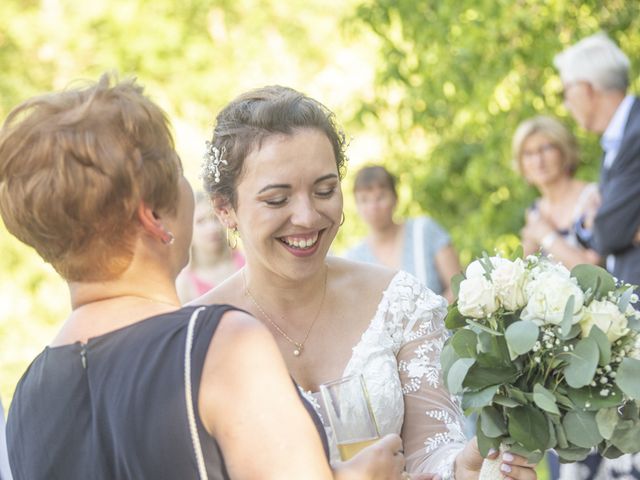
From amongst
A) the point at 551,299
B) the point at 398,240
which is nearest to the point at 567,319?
the point at 551,299

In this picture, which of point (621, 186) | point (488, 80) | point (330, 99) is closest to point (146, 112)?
point (621, 186)

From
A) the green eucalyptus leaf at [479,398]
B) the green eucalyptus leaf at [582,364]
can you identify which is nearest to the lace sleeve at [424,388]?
the green eucalyptus leaf at [479,398]

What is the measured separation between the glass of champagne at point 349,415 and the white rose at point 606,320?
1.99 feet

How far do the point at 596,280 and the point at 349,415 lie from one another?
2.60 feet

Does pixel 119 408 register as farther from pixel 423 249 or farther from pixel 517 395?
pixel 423 249

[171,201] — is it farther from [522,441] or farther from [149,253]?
[522,441]

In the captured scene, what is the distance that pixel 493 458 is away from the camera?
2.97 m

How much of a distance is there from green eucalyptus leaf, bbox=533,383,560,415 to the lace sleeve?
20.2 inches

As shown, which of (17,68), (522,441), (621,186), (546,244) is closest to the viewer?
(522,441)

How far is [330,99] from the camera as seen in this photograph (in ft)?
43.0

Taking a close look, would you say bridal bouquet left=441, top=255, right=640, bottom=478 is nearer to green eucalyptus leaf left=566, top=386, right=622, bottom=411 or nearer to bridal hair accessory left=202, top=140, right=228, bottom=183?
green eucalyptus leaf left=566, top=386, right=622, bottom=411

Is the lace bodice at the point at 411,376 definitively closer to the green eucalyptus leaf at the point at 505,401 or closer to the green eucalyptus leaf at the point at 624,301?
the green eucalyptus leaf at the point at 505,401

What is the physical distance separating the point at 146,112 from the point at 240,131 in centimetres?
126

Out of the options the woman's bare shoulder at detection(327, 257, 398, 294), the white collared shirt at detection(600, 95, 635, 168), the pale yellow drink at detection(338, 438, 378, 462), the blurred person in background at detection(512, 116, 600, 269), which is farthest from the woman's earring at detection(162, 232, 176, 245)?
the blurred person in background at detection(512, 116, 600, 269)
